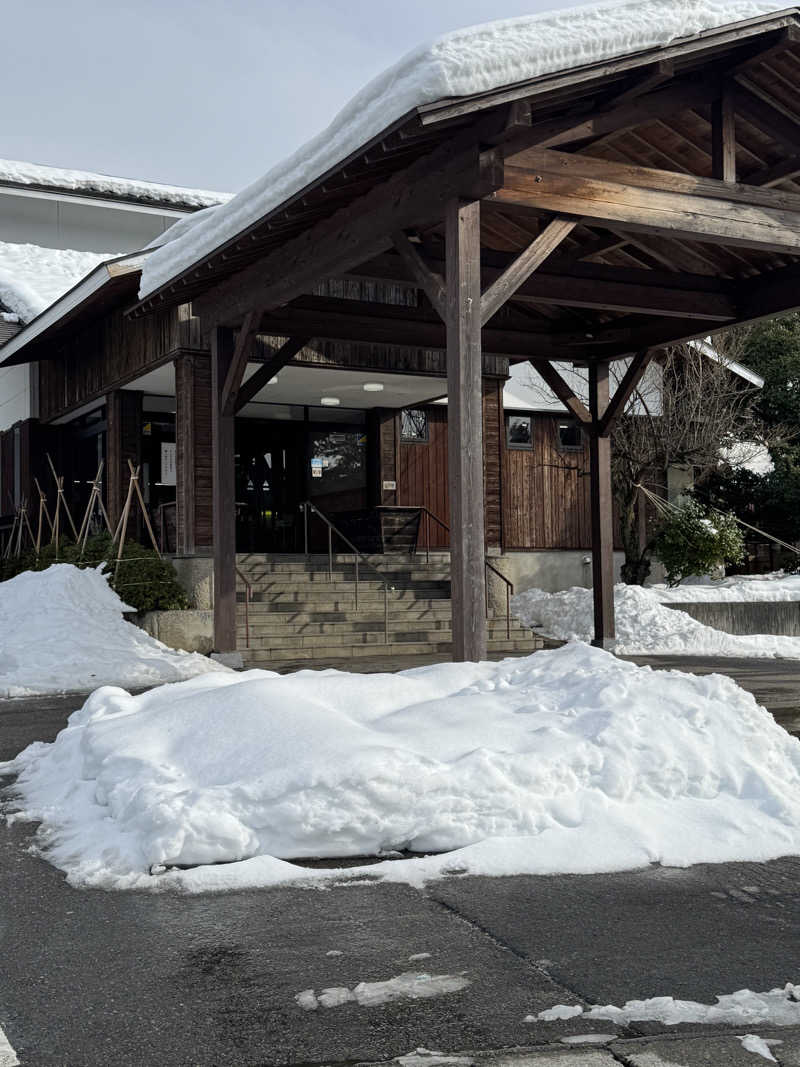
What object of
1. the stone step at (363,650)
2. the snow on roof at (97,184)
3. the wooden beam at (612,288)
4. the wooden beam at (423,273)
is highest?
the snow on roof at (97,184)

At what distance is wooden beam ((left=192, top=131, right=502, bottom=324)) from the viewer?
7.87 metres

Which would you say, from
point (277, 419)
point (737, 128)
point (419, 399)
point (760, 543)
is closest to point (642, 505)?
point (760, 543)

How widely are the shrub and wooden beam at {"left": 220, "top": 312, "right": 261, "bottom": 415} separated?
339 inches

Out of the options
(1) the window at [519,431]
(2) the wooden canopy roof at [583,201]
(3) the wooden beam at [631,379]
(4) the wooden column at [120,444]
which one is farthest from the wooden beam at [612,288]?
(1) the window at [519,431]

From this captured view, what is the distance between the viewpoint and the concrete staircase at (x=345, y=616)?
13.6m

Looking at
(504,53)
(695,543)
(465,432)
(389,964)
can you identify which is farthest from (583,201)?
(695,543)

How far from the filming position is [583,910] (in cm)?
387

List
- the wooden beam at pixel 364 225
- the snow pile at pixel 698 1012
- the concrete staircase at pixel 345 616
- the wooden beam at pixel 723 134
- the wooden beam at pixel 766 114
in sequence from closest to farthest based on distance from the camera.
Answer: the snow pile at pixel 698 1012 < the wooden beam at pixel 364 225 < the wooden beam at pixel 723 134 < the wooden beam at pixel 766 114 < the concrete staircase at pixel 345 616

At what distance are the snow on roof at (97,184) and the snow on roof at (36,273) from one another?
4.63 ft

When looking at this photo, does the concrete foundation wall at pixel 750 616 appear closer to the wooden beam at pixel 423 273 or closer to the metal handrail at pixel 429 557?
the metal handrail at pixel 429 557

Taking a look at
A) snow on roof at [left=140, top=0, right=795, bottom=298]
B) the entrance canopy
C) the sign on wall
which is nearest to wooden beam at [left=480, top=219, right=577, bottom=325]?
the entrance canopy

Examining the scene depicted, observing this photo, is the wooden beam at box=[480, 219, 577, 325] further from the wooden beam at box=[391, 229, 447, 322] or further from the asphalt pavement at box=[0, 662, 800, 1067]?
the asphalt pavement at box=[0, 662, 800, 1067]

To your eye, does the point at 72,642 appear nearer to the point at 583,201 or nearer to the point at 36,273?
the point at 583,201

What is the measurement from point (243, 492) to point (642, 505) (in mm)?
7736
